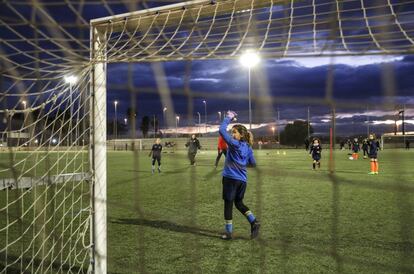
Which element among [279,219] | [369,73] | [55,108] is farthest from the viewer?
[279,219]

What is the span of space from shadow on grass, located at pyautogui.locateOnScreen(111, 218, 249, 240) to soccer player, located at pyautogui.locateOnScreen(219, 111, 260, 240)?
10.3 inches

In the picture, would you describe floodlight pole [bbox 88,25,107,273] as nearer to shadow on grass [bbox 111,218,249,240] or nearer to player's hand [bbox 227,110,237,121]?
player's hand [bbox 227,110,237,121]

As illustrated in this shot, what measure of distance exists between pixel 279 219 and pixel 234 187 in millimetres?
1776

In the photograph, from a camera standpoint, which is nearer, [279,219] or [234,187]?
[234,187]

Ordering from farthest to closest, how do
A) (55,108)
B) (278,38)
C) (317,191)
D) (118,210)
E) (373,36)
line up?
(317,191)
(118,210)
(55,108)
(278,38)
(373,36)

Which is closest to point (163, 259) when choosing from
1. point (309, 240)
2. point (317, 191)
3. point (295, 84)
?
point (309, 240)

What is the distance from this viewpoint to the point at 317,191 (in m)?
11.2

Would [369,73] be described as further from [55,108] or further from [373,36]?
[55,108]

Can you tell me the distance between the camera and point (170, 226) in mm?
6910

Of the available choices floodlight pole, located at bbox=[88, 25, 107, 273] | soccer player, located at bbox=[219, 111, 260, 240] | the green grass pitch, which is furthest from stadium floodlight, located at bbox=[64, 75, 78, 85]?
soccer player, located at bbox=[219, 111, 260, 240]

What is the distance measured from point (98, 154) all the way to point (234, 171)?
2402 mm

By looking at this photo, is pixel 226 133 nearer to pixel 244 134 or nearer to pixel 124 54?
pixel 244 134

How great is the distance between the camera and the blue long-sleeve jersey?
19.7 ft

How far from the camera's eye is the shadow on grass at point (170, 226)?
20.9 ft
